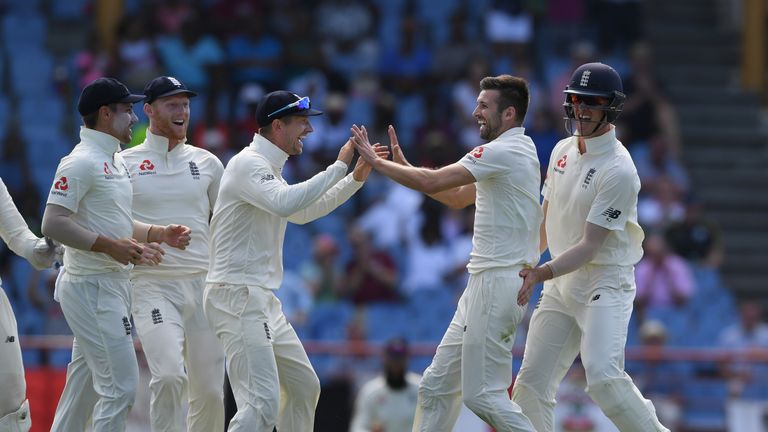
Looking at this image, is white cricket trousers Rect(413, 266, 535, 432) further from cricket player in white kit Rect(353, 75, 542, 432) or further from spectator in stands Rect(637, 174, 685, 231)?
spectator in stands Rect(637, 174, 685, 231)

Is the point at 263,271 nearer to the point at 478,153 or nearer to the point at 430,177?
the point at 430,177

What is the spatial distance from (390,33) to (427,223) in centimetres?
380

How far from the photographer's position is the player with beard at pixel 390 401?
13516mm

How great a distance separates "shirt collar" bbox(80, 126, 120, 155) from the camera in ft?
32.4

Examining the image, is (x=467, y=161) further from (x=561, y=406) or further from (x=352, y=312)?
(x=352, y=312)

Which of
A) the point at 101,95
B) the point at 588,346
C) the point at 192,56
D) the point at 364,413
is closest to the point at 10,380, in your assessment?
the point at 101,95

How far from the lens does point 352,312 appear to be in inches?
658

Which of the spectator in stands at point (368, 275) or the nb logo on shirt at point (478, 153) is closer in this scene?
the nb logo on shirt at point (478, 153)

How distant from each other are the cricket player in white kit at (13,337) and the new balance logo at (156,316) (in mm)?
777

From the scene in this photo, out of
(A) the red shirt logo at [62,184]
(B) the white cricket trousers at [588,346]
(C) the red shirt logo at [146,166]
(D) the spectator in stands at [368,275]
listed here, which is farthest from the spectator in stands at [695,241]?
(A) the red shirt logo at [62,184]

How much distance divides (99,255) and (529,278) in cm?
282

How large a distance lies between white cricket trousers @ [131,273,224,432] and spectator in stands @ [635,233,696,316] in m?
7.59

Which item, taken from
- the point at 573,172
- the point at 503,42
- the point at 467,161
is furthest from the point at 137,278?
the point at 503,42

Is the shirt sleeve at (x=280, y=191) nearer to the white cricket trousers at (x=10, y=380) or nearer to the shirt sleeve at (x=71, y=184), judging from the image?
the shirt sleeve at (x=71, y=184)
